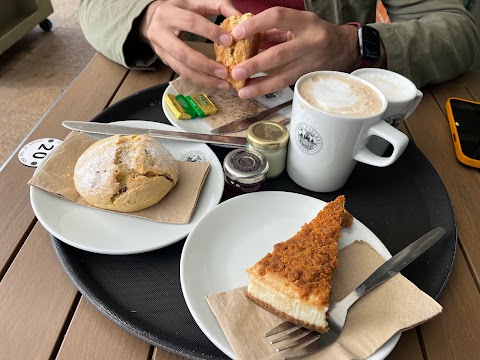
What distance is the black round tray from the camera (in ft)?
1.95

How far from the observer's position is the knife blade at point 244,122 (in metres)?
0.96

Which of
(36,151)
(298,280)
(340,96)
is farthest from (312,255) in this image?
(36,151)

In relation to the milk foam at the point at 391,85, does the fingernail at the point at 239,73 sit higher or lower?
higher

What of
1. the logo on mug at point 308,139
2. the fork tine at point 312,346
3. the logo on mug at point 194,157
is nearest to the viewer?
the fork tine at point 312,346

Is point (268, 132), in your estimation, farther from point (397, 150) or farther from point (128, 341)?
point (128, 341)

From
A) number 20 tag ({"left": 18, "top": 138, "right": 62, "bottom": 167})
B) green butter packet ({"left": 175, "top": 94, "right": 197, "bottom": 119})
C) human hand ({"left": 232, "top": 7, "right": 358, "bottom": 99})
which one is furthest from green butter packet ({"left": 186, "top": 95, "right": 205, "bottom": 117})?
number 20 tag ({"left": 18, "top": 138, "right": 62, "bottom": 167})

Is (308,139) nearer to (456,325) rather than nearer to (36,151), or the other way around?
(456,325)

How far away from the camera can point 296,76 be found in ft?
3.38

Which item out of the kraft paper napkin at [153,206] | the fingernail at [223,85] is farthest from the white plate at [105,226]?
the fingernail at [223,85]

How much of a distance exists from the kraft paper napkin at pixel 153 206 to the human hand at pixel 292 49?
0.29m

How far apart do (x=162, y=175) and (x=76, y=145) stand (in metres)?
0.23

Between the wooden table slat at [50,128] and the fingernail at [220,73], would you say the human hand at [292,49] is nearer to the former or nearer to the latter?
the fingernail at [220,73]

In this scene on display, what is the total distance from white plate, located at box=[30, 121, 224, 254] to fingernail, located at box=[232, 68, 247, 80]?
311 mm

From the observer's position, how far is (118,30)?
1125mm
